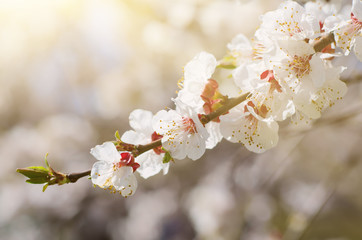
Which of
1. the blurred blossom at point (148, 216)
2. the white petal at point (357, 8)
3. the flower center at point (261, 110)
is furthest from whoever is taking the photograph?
the blurred blossom at point (148, 216)

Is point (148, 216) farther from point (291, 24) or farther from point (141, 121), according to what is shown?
point (291, 24)

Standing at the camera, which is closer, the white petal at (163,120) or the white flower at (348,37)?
the white flower at (348,37)

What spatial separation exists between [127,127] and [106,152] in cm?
321

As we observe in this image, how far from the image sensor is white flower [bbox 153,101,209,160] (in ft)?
2.64

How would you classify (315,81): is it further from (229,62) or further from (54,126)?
(54,126)

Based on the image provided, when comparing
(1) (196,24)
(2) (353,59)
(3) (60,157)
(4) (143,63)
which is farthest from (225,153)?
(2) (353,59)

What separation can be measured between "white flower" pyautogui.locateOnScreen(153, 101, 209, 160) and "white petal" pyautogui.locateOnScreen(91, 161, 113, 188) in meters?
0.14

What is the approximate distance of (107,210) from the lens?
12.1 ft

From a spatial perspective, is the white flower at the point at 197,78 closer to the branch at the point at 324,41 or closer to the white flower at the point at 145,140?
the white flower at the point at 145,140

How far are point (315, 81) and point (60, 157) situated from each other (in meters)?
3.57

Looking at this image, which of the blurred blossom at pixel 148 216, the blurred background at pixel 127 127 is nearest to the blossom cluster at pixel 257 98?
the blurred background at pixel 127 127

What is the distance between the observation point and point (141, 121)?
907mm

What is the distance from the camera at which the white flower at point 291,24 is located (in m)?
0.75

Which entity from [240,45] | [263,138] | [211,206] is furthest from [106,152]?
[211,206]
